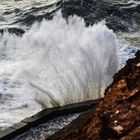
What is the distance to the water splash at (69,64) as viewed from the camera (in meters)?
8.52

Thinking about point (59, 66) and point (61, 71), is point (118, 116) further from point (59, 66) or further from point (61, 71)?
point (59, 66)

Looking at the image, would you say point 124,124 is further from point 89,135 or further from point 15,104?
point 15,104

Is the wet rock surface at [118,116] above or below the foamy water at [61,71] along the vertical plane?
above

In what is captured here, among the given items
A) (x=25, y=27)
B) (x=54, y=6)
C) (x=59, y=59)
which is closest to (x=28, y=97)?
(x=59, y=59)

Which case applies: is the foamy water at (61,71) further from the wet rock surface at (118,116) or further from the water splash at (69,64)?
the wet rock surface at (118,116)

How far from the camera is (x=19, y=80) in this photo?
1130cm

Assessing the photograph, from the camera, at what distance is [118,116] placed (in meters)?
3.36

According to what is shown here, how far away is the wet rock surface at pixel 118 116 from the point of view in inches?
124

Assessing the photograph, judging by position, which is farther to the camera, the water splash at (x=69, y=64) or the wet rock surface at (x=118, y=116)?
the water splash at (x=69, y=64)

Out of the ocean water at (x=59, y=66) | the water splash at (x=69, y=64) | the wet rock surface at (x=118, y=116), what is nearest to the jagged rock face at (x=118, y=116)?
the wet rock surface at (x=118, y=116)

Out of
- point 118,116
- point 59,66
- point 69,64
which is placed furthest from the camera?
point 59,66

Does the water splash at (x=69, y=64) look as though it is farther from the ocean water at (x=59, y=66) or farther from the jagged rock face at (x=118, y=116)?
the jagged rock face at (x=118, y=116)

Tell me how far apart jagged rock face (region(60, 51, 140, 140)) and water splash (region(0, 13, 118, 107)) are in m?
4.34

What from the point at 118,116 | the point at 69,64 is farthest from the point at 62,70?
the point at 118,116
